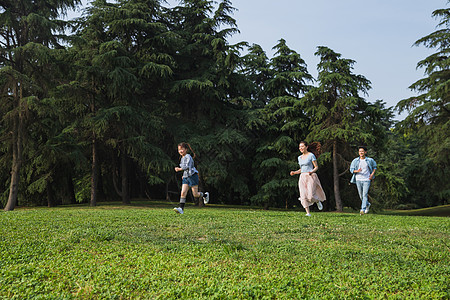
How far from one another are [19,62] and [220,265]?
56.9 feet

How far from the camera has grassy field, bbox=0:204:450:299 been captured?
305cm

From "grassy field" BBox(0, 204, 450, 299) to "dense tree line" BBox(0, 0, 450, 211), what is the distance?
13276 mm

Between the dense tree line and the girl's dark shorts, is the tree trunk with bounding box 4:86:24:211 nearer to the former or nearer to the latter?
the dense tree line

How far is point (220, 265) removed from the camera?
3.83 meters

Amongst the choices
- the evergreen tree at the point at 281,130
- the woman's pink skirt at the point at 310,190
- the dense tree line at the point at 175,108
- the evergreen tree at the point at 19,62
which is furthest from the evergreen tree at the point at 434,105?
the evergreen tree at the point at 19,62

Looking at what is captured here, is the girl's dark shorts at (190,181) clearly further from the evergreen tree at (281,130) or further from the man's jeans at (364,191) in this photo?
the evergreen tree at (281,130)

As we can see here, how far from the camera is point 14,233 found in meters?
6.00

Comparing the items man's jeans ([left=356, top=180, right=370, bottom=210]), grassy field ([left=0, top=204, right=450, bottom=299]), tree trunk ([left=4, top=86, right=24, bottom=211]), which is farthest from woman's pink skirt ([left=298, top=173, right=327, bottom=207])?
tree trunk ([left=4, top=86, right=24, bottom=211])

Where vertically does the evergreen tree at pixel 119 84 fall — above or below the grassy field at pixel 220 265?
above

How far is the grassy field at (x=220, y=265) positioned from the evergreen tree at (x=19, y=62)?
12078 mm

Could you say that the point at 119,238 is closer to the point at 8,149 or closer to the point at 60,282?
the point at 60,282

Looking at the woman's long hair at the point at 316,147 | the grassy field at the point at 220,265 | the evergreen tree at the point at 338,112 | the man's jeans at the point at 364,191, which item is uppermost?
the evergreen tree at the point at 338,112

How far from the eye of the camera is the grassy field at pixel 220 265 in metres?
3.05

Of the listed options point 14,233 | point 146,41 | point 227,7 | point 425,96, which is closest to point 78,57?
Answer: point 146,41
